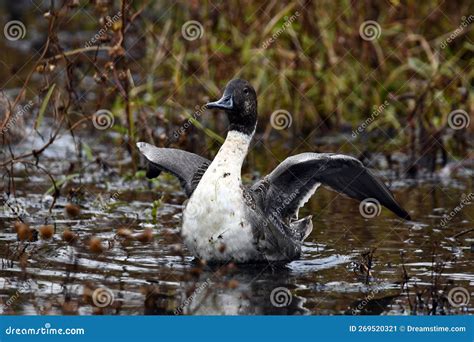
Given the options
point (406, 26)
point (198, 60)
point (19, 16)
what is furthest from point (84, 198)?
point (19, 16)

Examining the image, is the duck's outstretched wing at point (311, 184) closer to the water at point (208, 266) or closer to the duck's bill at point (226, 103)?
the water at point (208, 266)

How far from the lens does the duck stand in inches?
307

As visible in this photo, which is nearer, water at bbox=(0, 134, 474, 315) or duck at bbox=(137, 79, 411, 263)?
water at bbox=(0, 134, 474, 315)

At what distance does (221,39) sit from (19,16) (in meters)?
7.90

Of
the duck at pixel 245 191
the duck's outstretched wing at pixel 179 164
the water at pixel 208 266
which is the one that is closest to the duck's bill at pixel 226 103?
the duck at pixel 245 191

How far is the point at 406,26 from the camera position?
1351 cm

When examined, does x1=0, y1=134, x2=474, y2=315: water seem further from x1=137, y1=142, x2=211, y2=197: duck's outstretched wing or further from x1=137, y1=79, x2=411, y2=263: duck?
x1=137, y1=142, x2=211, y2=197: duck's outstretched wing

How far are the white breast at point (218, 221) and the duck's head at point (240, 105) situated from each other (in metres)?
0.47

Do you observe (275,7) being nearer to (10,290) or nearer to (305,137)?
(305,137)

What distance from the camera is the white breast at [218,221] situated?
7.75 meters

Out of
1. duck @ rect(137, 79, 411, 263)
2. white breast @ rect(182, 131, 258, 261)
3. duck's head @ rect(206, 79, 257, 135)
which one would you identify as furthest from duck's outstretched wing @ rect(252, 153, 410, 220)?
white breast @ rect(182, 131, 258, 261)

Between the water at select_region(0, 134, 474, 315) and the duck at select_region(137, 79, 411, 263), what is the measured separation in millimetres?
170

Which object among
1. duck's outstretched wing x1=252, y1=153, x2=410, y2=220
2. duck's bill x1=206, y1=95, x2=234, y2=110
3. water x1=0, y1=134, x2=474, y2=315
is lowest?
water x1=0, y1=134, x2=474, y2=315

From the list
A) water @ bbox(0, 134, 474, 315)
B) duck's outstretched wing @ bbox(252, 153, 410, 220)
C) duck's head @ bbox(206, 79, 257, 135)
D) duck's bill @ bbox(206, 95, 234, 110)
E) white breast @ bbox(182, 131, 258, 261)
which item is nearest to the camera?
water @ bbox(0, 134, 474, 315)
